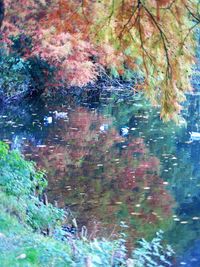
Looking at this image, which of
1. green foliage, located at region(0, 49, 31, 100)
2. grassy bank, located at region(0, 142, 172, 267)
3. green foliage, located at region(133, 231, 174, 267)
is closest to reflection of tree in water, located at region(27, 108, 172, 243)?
green foliage, located at region(133, 231, 174, 267)

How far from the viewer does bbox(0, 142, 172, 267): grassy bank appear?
18.0 ft

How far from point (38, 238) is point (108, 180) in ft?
16.2

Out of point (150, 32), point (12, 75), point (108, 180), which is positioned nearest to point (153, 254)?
point (150, 32)

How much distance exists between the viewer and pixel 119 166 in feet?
39.5

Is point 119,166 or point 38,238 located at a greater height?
point 38,238

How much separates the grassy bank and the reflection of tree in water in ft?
2.17

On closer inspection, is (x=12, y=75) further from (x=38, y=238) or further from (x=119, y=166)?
(x=38, y=238)

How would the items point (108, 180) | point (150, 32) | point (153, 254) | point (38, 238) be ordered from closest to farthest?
point (38, 238) → point (150, 32) → point (153, 254) → point (108, 180)

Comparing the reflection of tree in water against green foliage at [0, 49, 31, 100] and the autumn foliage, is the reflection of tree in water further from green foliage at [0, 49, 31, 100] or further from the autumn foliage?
green foliage at [0, 49, 31, 100]

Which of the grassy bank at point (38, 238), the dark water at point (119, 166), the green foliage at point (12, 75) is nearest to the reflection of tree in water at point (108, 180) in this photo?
the dark water at point (119, 166)

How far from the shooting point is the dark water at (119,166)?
28.3 feet

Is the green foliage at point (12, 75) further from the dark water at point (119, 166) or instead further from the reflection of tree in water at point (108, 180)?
the reflection of tree in water at point (108, 180)

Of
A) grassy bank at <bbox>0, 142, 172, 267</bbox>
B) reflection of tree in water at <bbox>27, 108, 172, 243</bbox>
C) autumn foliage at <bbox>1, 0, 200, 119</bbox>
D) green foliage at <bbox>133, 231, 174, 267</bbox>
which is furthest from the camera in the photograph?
reflection of tree in water at <bbox>27, 108, 172, 243</bbox>

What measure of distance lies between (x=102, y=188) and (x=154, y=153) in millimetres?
3245
